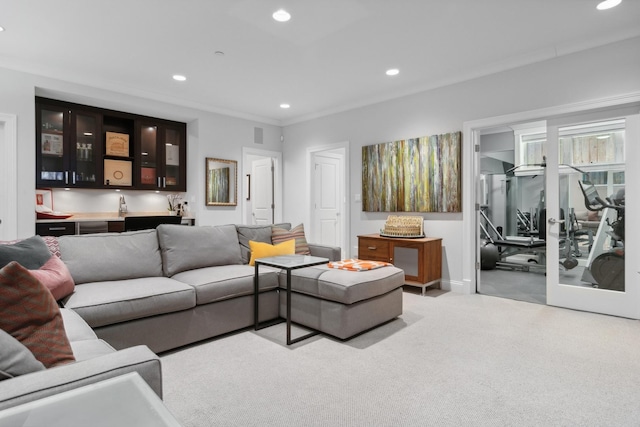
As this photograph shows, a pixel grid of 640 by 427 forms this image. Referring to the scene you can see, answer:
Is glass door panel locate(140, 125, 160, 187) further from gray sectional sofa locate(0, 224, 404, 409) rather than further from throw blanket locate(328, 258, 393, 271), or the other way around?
throw blanket locate(328, 258, 393, 271)

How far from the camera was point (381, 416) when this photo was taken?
1764mm

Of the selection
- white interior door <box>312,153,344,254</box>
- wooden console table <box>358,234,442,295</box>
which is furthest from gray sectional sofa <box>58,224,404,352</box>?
white interior door <box>312,153,344,254</box>

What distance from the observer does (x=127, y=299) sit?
91.8 inches

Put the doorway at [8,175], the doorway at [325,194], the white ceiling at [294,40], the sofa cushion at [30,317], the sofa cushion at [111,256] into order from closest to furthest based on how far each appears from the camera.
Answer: the sofa cushion at [30,317], the sofa cushion at [111,256], the white ceiling at [294,40], the doorway at [8,175], the doorway at [325,194]

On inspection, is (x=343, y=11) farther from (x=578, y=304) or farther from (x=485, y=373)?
(x=578, y=304)

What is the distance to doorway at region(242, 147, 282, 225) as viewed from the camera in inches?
257

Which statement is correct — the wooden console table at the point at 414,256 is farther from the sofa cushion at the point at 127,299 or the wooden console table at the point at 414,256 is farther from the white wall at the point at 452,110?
the sofa cushion at the point at 127,299

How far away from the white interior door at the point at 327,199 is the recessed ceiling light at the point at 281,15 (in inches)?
130

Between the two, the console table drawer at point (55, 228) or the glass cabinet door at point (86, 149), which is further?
the glass cabinet door at point (86, 149)

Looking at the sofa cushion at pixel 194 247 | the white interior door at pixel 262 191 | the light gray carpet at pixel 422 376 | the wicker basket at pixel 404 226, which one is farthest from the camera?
the white interior door at pixel 262 191

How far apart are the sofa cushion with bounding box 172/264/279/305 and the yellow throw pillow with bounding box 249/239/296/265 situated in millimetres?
202

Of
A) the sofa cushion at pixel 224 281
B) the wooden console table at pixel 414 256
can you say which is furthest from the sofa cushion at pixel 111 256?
the wooden console table at pixel 414 256

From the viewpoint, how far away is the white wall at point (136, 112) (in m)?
3.99

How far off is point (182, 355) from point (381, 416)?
1.46 metres
